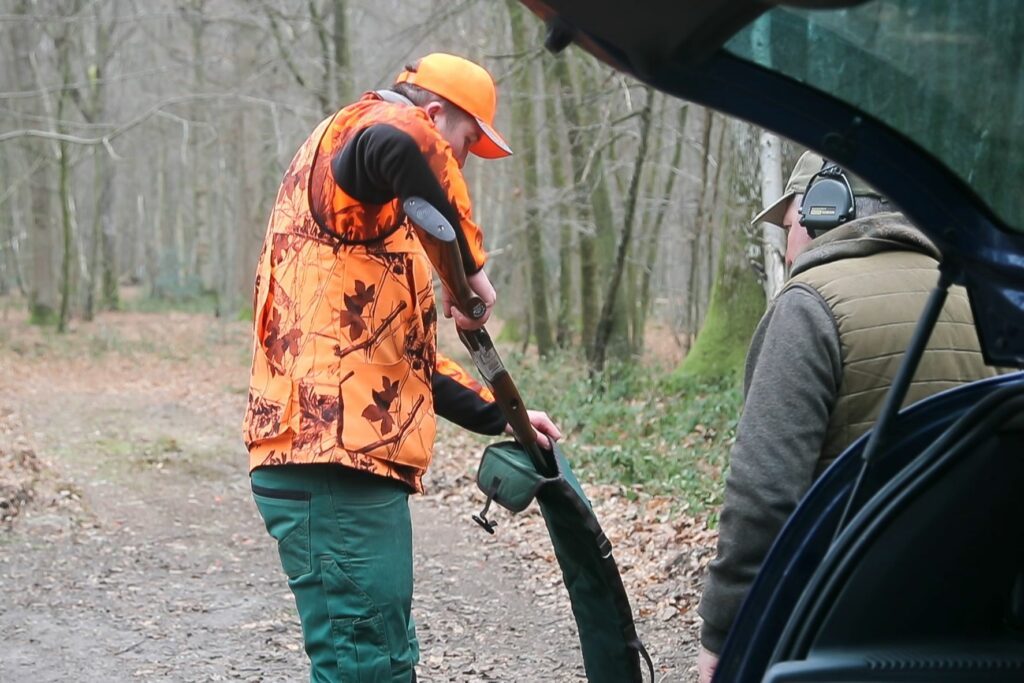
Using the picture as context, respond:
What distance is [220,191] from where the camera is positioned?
40094mm

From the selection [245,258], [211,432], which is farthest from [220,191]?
[211,432]

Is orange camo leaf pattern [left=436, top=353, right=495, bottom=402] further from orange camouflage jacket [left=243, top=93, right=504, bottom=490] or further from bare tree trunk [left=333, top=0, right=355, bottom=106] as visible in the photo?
bare tree trunk [left=333, top=0, right=355, bottom=106]

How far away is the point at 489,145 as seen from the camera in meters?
3.61

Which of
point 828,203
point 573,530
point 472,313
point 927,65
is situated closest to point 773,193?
point 573,530

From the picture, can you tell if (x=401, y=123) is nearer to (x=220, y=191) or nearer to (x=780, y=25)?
(x=780, y=25)

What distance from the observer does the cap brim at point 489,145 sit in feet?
11.7

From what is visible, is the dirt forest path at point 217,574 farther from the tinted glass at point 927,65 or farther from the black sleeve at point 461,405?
the tinted glass at point 927,65

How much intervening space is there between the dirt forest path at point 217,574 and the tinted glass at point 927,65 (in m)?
4.07

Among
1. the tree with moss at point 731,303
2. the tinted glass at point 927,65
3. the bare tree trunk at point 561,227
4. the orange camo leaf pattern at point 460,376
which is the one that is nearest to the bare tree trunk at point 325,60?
the bare tree trunk at point 561,227

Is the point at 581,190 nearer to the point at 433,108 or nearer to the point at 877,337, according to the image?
the point at 433,108

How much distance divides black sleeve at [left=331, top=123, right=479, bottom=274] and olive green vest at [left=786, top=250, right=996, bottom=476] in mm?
991

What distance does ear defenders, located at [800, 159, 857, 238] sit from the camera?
2814mm

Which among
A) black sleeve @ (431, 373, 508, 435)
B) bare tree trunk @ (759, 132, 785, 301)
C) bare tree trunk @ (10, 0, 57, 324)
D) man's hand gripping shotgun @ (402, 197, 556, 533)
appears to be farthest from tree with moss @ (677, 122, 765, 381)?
bare tree trunk @ (10, 0, 57, 324)

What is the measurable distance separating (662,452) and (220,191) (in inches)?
1285
